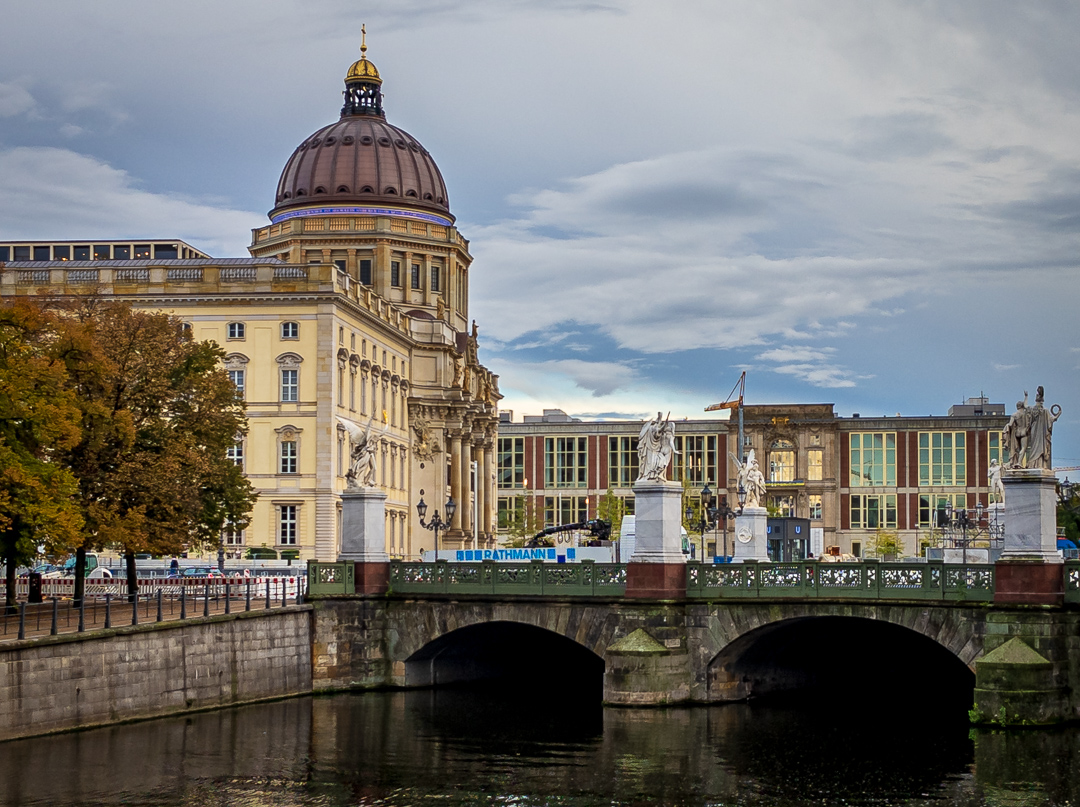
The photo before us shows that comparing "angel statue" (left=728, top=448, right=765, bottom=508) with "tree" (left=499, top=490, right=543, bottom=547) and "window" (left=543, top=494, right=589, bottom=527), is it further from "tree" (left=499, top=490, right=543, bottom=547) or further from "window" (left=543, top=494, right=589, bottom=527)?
"window" (left=543, top=494, right=589, bottom=527)

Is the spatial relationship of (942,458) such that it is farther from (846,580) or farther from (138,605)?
(846,580)

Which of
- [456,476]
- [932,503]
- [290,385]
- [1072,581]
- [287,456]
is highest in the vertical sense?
[290,385]

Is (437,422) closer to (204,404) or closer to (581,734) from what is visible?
(204,404)

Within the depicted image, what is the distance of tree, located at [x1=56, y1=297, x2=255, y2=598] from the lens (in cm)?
5425

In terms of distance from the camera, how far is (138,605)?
55469 mm

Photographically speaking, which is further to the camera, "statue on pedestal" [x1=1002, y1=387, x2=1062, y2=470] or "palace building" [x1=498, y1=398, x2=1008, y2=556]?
"palace building" [x1=498, y1=398, x2=1008, y2=556]

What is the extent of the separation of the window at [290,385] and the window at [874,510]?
83.6 meters

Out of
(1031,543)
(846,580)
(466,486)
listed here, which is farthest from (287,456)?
(1031,543)

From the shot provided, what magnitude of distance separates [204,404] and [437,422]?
222ft

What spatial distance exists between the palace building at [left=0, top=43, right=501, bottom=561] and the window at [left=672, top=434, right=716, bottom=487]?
858 inches

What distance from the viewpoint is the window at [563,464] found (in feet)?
554

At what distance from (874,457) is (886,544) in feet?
69.0

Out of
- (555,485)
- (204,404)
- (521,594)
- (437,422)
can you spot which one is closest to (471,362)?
(437,422)

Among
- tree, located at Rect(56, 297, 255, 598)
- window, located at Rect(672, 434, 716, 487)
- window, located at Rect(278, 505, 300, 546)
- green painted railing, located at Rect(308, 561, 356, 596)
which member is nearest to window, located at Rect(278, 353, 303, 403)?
window, located at Rect(278, 505, 300, 546)
